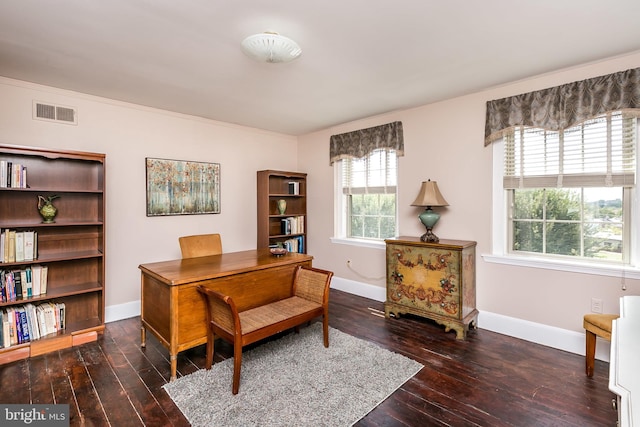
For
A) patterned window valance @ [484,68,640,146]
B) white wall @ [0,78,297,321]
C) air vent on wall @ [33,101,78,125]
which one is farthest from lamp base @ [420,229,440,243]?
air vent on wall @ [33,101,78,125]

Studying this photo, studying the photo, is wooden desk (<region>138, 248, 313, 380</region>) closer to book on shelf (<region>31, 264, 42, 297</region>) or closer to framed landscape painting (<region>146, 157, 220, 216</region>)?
book on shelf (<region>31, 264, 42, 297</region>)

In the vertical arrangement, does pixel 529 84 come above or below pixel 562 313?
above

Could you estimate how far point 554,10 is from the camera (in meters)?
1.81

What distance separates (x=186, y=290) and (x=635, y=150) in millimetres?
3521

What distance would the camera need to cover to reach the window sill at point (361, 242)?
4.06m

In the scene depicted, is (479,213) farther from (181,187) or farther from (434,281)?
(181,187)

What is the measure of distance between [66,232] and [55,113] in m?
1.15

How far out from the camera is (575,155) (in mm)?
2645

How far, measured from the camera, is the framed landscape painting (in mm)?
3605

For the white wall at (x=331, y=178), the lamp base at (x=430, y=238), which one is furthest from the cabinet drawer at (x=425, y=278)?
the white wall at (x=331, y=178)

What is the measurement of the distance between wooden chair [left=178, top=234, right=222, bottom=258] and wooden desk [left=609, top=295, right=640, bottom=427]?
313 centimetres

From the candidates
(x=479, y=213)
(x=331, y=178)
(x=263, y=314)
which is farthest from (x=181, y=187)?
(x=479, y=213)

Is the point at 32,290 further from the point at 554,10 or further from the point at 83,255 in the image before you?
the point at 554,10

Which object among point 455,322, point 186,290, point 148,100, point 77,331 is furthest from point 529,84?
point 77,331
